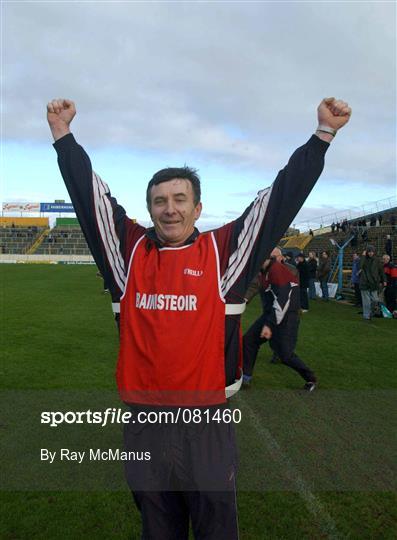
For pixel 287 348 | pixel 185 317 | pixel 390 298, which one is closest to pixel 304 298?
pixel 390 298

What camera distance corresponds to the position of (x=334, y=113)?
1.73 m

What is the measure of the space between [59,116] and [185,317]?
1.01 meters

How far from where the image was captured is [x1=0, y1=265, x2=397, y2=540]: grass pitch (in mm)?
3221

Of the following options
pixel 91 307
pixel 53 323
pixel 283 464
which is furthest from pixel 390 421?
pixel 91 307

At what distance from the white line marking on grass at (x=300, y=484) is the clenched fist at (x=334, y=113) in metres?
2.72

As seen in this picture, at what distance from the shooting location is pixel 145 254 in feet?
6.08

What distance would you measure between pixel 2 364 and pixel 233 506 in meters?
6.17

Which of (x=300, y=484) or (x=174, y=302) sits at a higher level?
(x=174, y=302)

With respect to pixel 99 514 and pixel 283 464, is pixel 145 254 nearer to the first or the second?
pixel 99 514

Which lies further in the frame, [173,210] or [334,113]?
[173,210]

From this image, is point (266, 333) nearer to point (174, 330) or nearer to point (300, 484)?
point (300, 484)

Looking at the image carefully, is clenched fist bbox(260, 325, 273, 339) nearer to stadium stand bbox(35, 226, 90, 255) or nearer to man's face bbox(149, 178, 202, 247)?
man's face bbox(149, 178, 202, 247)

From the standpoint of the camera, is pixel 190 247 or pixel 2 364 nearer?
pixel 190 247

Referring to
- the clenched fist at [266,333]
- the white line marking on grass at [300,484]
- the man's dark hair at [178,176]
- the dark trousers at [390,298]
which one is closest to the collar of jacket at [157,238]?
the man's dark hair at [178,176]
